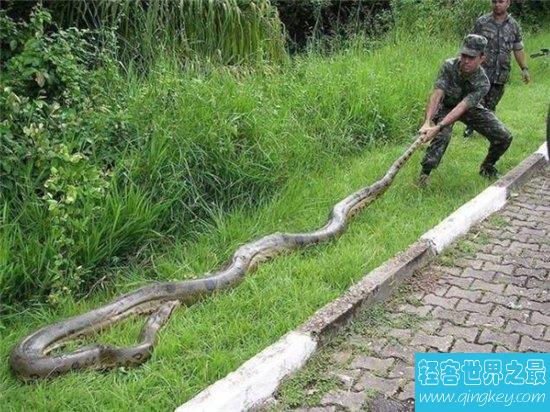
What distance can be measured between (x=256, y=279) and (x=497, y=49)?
4.92 metres

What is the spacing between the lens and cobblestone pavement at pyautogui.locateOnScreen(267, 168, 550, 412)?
3.25 meters

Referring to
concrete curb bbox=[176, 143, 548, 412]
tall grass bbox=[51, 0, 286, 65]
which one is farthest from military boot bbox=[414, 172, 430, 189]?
tall grass bbox=[51, 0, 286, 65]

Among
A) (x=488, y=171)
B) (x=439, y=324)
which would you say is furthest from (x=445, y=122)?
(x=439, y=324)

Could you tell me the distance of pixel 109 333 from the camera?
3.66 m

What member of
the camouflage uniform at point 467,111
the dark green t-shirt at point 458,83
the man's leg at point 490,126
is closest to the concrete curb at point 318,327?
the camouflage uniform at point 467,111

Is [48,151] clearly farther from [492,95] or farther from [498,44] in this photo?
[498,44]

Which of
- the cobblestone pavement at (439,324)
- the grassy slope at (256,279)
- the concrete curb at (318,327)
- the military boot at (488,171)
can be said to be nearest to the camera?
the concrete curb at (318,327)

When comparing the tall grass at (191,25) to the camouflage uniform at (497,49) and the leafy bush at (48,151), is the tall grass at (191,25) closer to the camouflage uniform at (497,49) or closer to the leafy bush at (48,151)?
the leafy bush at (48,151)

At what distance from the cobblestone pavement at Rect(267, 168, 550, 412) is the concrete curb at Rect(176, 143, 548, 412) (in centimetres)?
7

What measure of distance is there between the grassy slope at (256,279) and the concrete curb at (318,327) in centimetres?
15

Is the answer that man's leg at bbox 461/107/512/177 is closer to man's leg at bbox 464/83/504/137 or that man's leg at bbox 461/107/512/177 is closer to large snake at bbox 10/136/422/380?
man's leg at bbox 464/83/504/137

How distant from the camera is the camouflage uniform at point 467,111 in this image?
6012 mm

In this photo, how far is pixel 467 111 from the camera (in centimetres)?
624

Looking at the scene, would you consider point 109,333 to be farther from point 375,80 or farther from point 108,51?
point 375,80
